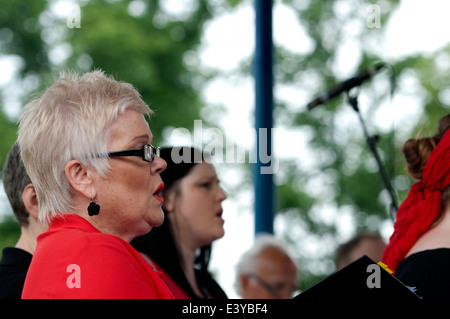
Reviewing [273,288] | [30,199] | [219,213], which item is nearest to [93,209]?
[30,199]

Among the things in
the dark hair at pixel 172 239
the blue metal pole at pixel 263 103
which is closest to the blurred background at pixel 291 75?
the blue metal pole at pixel 263 103

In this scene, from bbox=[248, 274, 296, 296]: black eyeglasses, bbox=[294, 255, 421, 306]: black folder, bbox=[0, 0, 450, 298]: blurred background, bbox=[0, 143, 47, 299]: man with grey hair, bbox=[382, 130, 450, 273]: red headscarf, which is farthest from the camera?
bbox=[0, 0, 450, 298]: blurred background

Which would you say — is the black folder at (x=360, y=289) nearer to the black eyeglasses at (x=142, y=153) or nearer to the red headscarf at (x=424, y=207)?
the black eyeglasses at (x=142, y=153)

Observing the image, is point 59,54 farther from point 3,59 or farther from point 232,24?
point 232,24

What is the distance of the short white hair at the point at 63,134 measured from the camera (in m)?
1.46

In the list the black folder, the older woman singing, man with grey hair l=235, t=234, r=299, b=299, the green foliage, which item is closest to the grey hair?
man with grey hair l=235, t=234, r=299, b=299

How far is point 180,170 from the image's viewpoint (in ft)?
8.86

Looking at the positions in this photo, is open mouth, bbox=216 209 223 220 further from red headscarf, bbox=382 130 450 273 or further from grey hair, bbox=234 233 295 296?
grey hair, bbox=234 233 295 296

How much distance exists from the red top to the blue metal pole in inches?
127

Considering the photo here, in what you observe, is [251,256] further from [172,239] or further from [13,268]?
[13,268]

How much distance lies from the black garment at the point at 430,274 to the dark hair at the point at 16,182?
125 centimetres

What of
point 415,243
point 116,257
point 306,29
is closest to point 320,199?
point 306,29

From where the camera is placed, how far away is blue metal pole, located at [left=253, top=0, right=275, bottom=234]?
4598 mm

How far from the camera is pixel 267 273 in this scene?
3615 mm
